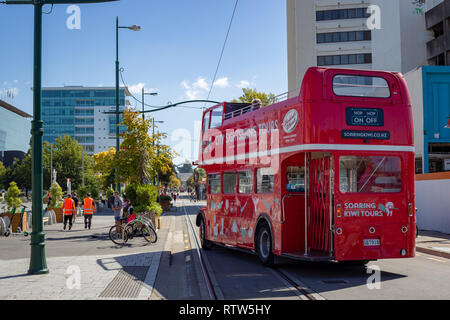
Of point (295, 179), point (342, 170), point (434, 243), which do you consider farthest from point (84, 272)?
point (434, 243)

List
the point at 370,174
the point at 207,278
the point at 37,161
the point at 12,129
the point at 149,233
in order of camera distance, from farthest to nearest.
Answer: the point at 12,129 → the point at 149,233 → the point at 207,278 → the point at 370,174 → the point at 37,161

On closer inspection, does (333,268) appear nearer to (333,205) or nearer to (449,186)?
(333,205)

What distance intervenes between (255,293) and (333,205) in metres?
2.38

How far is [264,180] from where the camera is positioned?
11.8m

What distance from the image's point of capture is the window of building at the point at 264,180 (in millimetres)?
11375

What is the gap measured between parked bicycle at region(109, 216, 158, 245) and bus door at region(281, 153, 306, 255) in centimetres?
683

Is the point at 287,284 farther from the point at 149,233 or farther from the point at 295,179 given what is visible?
the point at 149,233

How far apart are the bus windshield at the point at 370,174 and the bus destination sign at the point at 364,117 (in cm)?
66

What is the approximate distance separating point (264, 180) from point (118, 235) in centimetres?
720

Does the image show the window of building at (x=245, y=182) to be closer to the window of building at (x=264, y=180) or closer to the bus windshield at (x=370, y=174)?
the window of building at (x=264, y=180)

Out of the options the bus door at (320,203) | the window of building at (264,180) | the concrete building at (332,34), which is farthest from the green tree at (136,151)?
the concrete building at (332,34)

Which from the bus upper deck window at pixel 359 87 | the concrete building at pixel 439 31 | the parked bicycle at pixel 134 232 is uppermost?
the concrete building at pixel 439 31

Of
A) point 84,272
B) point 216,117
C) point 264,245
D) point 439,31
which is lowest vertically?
point 84,272
